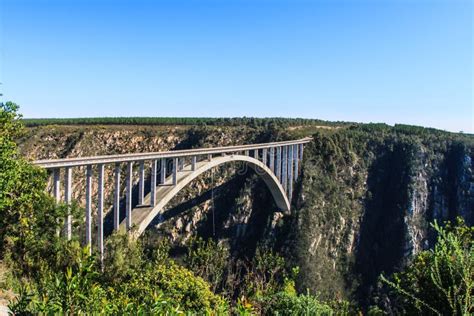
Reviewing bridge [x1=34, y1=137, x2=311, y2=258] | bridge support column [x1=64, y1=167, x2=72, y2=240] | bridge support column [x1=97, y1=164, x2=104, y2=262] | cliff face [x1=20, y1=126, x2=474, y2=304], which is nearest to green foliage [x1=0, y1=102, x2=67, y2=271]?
bridge support column [x1=64, y1=167, x2=72, y2=240]

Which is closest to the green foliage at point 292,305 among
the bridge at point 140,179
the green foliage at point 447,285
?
the green foliage at point 447,285

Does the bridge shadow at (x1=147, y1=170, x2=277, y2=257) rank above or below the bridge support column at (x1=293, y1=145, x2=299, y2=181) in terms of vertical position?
below

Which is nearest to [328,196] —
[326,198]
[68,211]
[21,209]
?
[326,198]

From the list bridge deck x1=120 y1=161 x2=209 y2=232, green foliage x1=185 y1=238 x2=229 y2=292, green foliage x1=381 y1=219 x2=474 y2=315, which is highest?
green foliage x1=381 y1=219 x2=474 y2=315

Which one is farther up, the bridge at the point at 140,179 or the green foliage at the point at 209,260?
the bridge at the point at 140,179

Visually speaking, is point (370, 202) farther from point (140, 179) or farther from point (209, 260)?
point (140, 179)

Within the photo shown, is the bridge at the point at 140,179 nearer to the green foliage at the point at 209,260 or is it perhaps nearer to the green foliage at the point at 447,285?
the green foliage at the point at 209,260

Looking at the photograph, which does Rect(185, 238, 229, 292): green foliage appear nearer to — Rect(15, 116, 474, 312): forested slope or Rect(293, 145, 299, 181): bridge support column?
Rect(15, 116, 474, 312): forested slope

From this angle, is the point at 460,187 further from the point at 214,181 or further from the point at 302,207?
the point at 214,181
